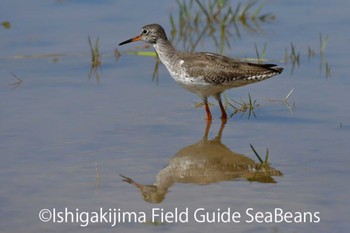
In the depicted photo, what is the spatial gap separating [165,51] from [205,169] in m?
2.61

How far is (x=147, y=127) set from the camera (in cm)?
962

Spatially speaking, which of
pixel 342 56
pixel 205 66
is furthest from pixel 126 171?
pixel 342 56

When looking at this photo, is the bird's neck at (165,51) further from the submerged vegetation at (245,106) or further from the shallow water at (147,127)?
the submerged vegetation at (245,106)

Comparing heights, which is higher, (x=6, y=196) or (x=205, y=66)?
(x=205, y=66)

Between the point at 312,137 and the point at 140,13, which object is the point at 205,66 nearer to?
the point at 312,137

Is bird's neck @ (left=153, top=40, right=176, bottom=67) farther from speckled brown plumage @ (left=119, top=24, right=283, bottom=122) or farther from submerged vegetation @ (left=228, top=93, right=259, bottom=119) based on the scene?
submerged vegetation @ (left=228, top=93, right=259, bottom=119)

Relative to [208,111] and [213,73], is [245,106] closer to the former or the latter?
[208,111]

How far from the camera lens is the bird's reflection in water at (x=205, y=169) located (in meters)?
7.95

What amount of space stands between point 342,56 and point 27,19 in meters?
4.74

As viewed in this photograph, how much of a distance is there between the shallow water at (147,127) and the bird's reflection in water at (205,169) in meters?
0.02

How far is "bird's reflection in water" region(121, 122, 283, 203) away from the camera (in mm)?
7946

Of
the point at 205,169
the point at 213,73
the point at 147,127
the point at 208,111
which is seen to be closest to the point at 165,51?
the point at 213,73

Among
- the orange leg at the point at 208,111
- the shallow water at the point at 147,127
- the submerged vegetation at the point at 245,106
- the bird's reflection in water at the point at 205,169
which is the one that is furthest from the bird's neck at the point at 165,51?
the bird's reflection in water at the point at 205,169

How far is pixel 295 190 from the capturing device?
7.75m
